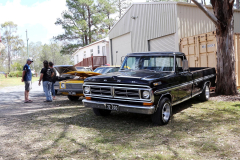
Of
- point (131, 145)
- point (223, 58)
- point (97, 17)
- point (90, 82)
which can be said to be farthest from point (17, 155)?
point (97, 17)

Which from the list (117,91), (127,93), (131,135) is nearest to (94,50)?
(117,91)

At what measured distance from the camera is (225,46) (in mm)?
9117

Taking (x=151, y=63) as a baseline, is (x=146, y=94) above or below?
below

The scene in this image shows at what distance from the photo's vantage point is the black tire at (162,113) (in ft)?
17.6

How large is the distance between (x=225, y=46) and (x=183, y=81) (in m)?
3.90

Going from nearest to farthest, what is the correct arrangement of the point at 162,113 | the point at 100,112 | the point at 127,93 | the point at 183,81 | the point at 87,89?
the point at 127,93 < the point at 162,113 < the point at 87,89 < the point at 183,81 < the point at 100,112

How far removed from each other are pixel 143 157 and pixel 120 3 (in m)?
43.5

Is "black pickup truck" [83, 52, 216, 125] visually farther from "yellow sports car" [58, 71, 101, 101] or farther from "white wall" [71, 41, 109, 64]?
"white wall" [71, 41, 109, 64]

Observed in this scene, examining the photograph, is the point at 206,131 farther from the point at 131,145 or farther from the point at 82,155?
the point at 82,155

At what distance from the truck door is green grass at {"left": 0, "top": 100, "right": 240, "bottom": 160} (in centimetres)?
63

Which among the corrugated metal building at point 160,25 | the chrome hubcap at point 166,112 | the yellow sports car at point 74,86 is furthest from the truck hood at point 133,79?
the corrugated metal building at point 160,25

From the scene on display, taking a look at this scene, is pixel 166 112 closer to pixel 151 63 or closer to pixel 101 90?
pixel 151 63

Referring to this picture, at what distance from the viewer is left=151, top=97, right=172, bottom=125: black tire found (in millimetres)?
5353

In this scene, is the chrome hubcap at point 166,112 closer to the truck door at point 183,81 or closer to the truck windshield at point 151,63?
the truck door at point 183,81
